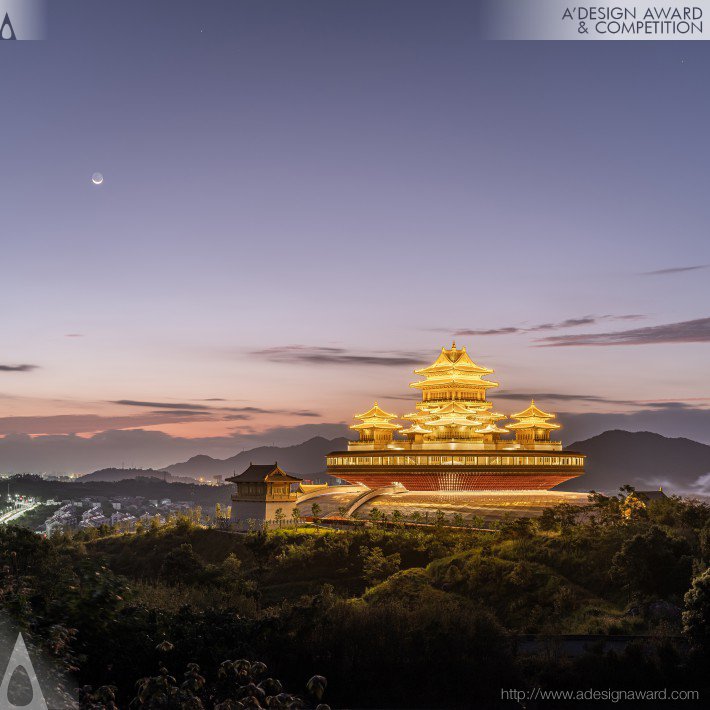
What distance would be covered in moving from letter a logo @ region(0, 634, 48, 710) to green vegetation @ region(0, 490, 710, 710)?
2.07 ft

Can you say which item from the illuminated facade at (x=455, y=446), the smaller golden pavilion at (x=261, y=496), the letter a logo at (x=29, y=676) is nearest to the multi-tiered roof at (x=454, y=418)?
the illuminated facade at (x=455, y=446)

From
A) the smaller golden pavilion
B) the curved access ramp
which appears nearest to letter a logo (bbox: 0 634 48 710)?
the smaller golden pavilion

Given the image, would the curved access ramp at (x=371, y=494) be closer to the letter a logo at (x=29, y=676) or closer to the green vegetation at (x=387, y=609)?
the green vegetation at (x=387, y=609)

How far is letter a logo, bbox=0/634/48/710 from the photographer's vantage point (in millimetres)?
15188

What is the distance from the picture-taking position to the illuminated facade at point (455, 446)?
213ft

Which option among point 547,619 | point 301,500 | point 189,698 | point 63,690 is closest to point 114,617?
point 63,690

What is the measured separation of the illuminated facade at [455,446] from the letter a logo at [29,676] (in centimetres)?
4937

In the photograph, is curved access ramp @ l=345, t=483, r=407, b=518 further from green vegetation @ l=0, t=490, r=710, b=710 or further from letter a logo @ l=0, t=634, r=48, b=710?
letter a logo @ l=0, t=634, r=48, b=710

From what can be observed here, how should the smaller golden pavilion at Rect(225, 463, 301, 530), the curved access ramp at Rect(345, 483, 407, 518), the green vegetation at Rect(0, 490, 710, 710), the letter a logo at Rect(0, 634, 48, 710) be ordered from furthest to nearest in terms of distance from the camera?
the curved access ramp at Rect(345, 483, 407, 518) < the smaller golden pavilion at Rect(225, 463, 301, 530) < the green vegetation at Rect(0, 490, 710, 710) < the letter a logo at Rect(0, 634, 48, 710)

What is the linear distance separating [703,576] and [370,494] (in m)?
37.7

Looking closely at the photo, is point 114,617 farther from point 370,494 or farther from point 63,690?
point 370,494

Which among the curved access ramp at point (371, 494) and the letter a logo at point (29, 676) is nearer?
the letter a logo at point (29, 676)

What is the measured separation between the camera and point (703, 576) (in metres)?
30.3

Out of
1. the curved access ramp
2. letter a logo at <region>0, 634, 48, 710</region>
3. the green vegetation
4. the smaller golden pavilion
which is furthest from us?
the curved access ramp
